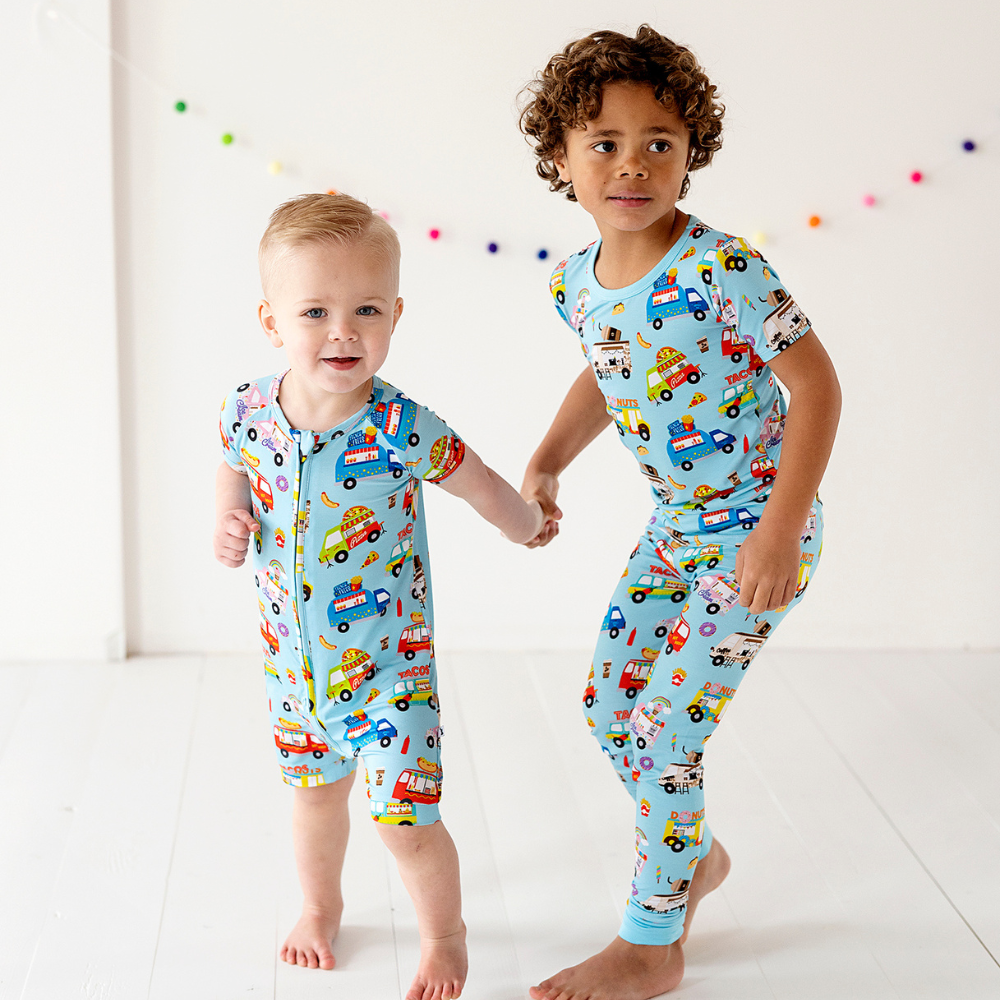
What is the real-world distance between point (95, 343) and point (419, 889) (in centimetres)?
136

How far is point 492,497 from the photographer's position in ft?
4.29

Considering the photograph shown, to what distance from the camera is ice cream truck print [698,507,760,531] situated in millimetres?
1333

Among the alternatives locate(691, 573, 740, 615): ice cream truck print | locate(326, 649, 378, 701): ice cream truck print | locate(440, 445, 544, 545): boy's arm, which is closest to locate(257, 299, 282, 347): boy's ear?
locate(440, 445, 544, 545): boy's arm

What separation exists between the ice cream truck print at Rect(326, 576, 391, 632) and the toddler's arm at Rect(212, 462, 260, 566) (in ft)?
0.36

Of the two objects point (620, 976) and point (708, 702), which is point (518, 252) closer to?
point (708, 702)

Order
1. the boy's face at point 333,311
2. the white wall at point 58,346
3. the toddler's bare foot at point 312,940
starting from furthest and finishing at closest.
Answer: the white wall at point 58,346, the toddler's bare foot at point 312,940, the boy's face at point 333,311

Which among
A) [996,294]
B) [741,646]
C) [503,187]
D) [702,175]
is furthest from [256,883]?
[996,294]

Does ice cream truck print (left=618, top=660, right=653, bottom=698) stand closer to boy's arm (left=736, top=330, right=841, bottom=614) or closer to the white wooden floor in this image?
boy's arm (left=736, top=330, right=841, bottom=614)

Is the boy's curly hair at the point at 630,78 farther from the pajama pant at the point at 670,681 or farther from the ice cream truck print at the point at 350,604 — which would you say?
the ice cream truck print at the point at 350,604

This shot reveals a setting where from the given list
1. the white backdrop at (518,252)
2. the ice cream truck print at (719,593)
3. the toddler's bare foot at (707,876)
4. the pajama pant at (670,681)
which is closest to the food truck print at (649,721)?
the pajama pant at (670,681)

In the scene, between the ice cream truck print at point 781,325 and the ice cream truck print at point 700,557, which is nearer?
the ice cream truck print at point 781,325

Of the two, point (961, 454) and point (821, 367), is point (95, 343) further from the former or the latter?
point (961, 454)

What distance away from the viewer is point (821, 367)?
1232 mm

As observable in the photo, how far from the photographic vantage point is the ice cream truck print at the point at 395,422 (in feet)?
4.05
